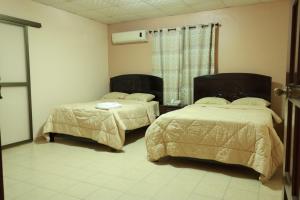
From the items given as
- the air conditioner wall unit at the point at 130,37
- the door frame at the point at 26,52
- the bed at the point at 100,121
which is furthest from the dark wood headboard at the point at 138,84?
the door frame at the point at 26,52

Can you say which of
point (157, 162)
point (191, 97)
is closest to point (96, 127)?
point (157, 162)

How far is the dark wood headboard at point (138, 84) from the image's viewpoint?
482 cm

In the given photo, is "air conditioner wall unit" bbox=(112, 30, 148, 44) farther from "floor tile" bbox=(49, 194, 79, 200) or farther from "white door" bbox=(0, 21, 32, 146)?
"floor tile" bbox=(49, 194, 79, 200)

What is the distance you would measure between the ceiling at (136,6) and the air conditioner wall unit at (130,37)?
339 mm

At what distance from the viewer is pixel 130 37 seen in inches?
196

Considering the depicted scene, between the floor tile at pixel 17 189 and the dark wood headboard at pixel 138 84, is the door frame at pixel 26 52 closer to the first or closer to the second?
the floor tile at pixel 17 189

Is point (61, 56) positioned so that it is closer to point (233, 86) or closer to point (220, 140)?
point (233, 86)

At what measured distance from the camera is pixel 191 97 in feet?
15.0

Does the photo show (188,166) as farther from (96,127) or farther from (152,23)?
(152,23)

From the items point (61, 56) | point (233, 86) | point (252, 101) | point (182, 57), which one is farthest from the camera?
point (182, 57)

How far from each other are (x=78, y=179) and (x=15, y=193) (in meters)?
0.57

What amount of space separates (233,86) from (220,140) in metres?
1.80

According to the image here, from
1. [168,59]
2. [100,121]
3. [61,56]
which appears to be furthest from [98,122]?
[168,59]

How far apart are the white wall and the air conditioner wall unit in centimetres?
36
